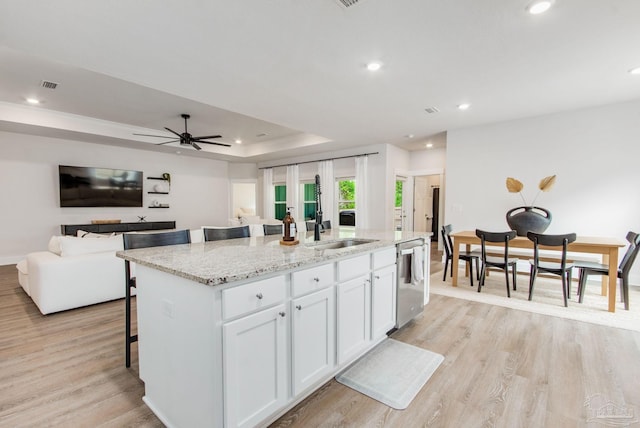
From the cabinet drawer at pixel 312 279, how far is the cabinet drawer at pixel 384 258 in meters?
0.57

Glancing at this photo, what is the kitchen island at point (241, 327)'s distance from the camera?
1.31 meters

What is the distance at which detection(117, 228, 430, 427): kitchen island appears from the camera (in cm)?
131

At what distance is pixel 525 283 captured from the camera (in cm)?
434

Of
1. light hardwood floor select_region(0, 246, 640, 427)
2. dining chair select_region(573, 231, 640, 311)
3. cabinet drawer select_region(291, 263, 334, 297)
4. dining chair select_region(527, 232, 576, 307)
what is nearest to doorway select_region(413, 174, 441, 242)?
dining chair select_region(527, 232, 576, 307)

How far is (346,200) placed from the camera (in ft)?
24.7

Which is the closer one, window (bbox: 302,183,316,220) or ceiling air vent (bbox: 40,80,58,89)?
ceiling air vent (bbox: 40,80,58,89)

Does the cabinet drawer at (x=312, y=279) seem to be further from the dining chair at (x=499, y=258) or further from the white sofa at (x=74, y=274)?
the dining chair at (x=499, y=258)

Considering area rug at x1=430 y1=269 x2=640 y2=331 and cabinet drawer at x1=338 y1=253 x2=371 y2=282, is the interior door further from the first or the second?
cabinet drawer at x1=338 y1=253 x2=371 y2=282

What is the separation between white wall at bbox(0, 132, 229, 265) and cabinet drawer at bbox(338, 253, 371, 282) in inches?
271

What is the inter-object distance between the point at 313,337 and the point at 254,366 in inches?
17.2

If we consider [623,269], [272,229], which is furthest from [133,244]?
[623,269]

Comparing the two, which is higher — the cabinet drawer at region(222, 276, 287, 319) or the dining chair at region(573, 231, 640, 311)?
the cabinet drawer at region(222, 276, 287, 319)

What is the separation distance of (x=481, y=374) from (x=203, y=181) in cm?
802

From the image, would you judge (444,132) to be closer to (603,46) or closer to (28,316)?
(603,46)
